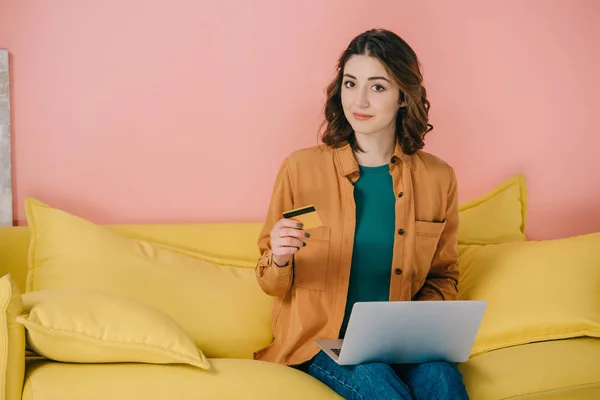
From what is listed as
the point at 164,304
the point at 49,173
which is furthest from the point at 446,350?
the point at 49,173

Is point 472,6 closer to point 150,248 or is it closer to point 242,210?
point 242,210

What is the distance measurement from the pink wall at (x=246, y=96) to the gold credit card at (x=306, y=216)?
0.84 meters

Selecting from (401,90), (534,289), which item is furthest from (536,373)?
(401,90)

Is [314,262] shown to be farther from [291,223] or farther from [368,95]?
[368,95]

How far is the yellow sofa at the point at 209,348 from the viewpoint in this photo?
1.74 meters

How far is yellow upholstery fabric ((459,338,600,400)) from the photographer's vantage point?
2.01 meters

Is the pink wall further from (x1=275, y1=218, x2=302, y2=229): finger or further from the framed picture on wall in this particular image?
(x1=275, y1=218, x2=302, y2=229): finger

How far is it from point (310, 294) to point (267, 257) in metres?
0.16

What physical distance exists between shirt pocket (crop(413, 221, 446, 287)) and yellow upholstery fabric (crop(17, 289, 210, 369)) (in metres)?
0.67

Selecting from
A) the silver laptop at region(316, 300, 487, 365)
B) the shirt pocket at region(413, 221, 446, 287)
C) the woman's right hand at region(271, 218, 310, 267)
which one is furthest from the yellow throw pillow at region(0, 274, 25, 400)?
the shirt pocket at region(413, 221, 446, 287)

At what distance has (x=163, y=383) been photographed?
174cm

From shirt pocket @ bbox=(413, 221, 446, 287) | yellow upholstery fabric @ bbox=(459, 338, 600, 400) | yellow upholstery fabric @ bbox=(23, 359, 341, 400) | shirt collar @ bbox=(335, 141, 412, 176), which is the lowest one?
yellow upholstery fabric @ bbox=(459, 338, 600, 400)

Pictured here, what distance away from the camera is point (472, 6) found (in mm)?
2826

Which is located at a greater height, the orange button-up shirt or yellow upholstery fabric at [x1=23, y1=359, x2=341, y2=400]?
the orange button-up shirt
